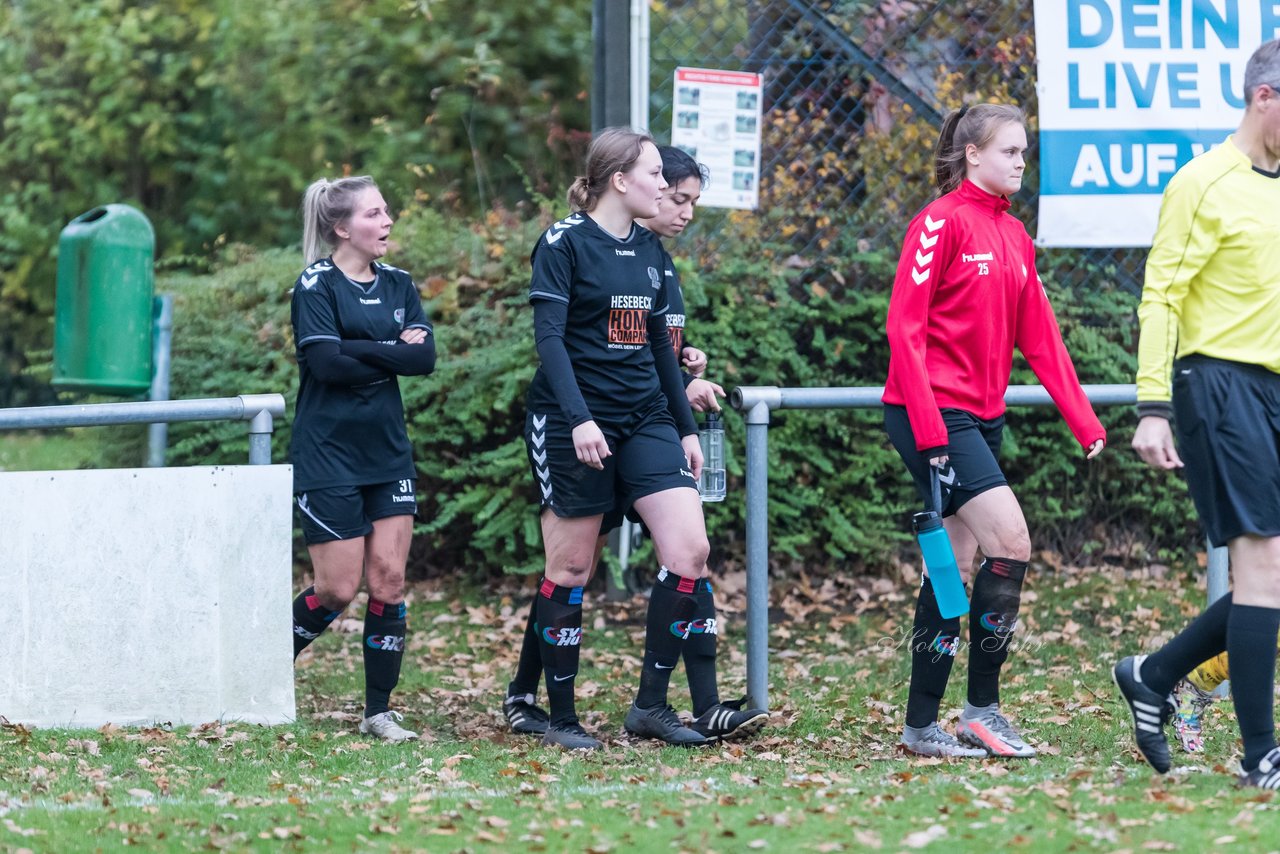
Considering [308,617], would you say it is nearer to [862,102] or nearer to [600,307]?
[600,307]

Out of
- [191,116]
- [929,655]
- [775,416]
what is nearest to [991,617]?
[929,655]

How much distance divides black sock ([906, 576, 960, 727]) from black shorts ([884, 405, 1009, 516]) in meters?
0.31

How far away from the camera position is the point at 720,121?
8.47m

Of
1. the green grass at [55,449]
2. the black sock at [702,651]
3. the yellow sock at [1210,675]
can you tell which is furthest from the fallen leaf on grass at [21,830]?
the green grass at [55,449]

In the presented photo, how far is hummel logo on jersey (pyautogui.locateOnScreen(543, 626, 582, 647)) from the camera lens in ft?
18.6

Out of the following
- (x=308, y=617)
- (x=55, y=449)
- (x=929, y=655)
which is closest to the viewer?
(x=929, y=655)

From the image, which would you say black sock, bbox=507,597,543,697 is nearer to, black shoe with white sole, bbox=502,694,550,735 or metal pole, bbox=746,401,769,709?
black shoe with white sole, bbox=502,694,550,735

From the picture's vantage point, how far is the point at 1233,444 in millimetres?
4402

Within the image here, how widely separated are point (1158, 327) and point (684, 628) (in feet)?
6.31

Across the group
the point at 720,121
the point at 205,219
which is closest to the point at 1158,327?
the point at 720,121

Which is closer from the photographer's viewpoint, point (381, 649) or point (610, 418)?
point (610, 418)

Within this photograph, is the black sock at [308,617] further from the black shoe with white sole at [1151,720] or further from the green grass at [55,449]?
the green grass at [55,449]

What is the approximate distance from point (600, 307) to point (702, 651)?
3.91 ft

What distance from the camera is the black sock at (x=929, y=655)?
17.5ft
